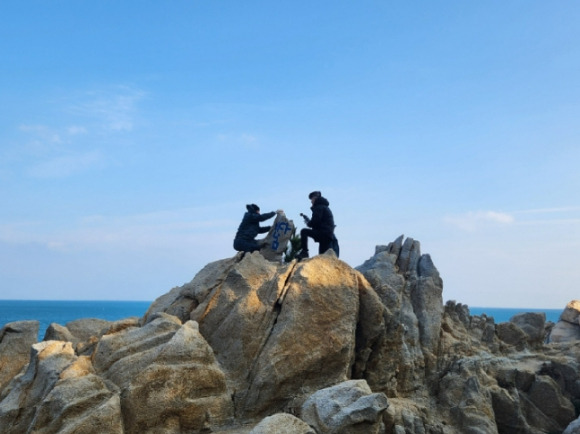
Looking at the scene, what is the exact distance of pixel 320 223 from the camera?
1252 inches

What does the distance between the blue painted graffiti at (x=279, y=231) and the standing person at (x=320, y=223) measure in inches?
34.9

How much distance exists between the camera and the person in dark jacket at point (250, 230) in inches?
1248

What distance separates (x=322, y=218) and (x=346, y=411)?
13.9 metres

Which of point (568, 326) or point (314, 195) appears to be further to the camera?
point (568, 326)

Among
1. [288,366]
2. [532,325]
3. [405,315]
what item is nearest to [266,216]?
[405,315]

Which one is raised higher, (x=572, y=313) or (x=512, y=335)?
(x=572, y=313)

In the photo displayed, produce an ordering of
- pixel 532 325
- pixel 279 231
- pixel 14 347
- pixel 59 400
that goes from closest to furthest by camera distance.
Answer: pixel 59 400 → pixel 14 347 → pixel 279 231 → pixel 532 325

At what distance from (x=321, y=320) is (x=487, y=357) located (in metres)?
13.0

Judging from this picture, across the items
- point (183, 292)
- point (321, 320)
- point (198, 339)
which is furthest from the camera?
point (183, 292)

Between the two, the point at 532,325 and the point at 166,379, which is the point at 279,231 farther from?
the point at 532,325

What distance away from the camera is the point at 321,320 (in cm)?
2467

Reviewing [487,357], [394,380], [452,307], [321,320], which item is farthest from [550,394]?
[321,320]

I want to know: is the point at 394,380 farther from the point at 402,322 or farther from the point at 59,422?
the point at 59,422

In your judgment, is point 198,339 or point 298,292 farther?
point 298,292
